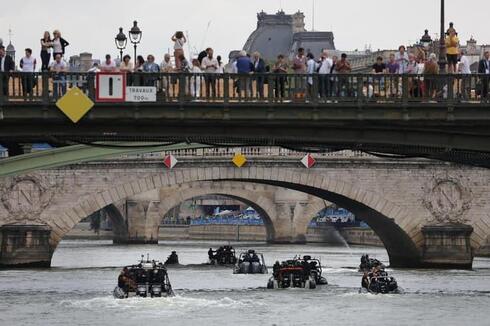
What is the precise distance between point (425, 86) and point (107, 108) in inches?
289

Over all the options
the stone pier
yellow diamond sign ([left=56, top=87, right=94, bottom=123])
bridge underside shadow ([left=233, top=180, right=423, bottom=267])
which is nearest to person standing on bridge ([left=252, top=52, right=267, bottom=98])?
yellow diamond sign ([left=56, top=87, right=94, bottom=123])

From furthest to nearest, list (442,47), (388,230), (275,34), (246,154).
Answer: (275,34)
(388,230)
(246,154)
(442,47)

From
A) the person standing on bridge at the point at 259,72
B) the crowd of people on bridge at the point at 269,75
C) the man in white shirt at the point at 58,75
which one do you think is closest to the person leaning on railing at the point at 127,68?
the crowd of people on bridge at the point at 269,75

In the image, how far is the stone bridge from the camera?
8319 centimetres

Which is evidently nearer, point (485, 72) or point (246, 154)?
point (485, 72)

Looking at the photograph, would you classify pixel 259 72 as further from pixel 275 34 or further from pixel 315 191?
pixel 275 34

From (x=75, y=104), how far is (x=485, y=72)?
9752 millimetres

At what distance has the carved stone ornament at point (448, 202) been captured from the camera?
276 ft

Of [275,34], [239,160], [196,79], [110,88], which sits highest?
[275,34]

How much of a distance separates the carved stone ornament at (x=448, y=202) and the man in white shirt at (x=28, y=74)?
45.0m

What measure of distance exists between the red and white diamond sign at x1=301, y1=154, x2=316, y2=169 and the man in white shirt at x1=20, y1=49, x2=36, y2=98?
43.3m

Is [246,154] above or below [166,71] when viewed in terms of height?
above

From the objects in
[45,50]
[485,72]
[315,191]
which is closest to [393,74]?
[485,72]

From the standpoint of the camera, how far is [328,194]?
291ft
